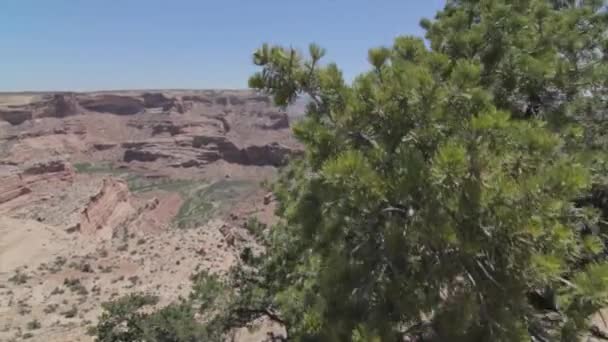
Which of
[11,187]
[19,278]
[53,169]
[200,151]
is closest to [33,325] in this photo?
[19,278]

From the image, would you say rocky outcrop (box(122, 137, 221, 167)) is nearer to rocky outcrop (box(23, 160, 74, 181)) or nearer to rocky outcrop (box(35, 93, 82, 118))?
rocky outcrop (box(35, 93, 82, 118))

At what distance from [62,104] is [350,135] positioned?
488 feet

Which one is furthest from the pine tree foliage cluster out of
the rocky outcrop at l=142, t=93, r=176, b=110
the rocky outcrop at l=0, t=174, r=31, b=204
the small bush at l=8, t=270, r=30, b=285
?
the rocky outcrop at l=142, t=93, r=176, b=110

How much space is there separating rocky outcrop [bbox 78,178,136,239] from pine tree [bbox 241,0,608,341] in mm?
41794

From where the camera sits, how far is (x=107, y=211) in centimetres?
4988

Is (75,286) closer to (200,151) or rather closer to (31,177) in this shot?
(31,177)

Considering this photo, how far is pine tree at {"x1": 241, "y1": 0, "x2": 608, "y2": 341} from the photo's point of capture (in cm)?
357

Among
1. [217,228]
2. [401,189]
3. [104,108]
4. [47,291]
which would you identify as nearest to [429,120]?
[401,189]

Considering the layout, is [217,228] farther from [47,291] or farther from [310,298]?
[310,298]

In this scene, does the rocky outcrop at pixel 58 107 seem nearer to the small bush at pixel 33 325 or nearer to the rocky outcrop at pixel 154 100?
the rocky outcrop at pixel 154 100

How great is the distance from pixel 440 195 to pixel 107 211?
51.7 meters

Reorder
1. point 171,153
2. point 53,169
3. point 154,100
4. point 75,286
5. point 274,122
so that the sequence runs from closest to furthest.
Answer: point 75,286, point 53,169, point 171,153, point 274,122, point 154,100

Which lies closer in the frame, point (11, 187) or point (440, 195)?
point (440, 195)

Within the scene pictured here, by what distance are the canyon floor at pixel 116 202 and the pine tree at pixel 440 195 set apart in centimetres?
94
